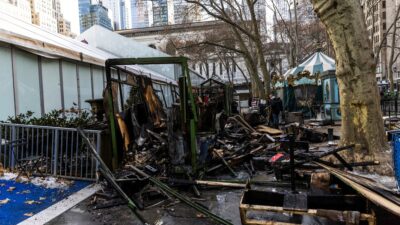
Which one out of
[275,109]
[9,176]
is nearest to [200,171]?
[9,176]

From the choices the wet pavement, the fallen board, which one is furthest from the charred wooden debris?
the wet pavement

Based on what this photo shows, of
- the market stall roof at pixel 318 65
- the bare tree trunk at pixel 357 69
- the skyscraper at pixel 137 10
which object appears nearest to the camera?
the bare tree trunk at pixel 357 69

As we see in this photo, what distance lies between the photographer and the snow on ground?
699cm

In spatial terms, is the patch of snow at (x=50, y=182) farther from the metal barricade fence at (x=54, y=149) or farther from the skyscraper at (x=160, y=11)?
the skyscraper at (x=160, y=11)

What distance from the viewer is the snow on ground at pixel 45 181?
6.99 meters

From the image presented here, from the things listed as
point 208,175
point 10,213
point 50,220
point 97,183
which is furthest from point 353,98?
point 10,213

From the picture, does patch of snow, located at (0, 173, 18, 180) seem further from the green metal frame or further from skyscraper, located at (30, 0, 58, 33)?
skyscraper, located at (30, 0, 58, 33)

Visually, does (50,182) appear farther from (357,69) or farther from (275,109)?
(275,109)

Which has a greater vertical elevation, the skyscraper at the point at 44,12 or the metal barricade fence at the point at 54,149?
the skyscraper at the point at 44,12

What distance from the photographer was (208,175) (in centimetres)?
793

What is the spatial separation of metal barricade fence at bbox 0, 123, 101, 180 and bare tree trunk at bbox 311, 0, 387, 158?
5.51 m

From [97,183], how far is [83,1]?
14660 millimetres

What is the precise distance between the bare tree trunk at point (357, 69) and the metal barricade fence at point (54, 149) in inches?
217

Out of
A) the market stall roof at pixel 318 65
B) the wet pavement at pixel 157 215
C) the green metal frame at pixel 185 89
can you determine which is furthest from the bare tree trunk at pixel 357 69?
the market stall roof at pixel 318 65
